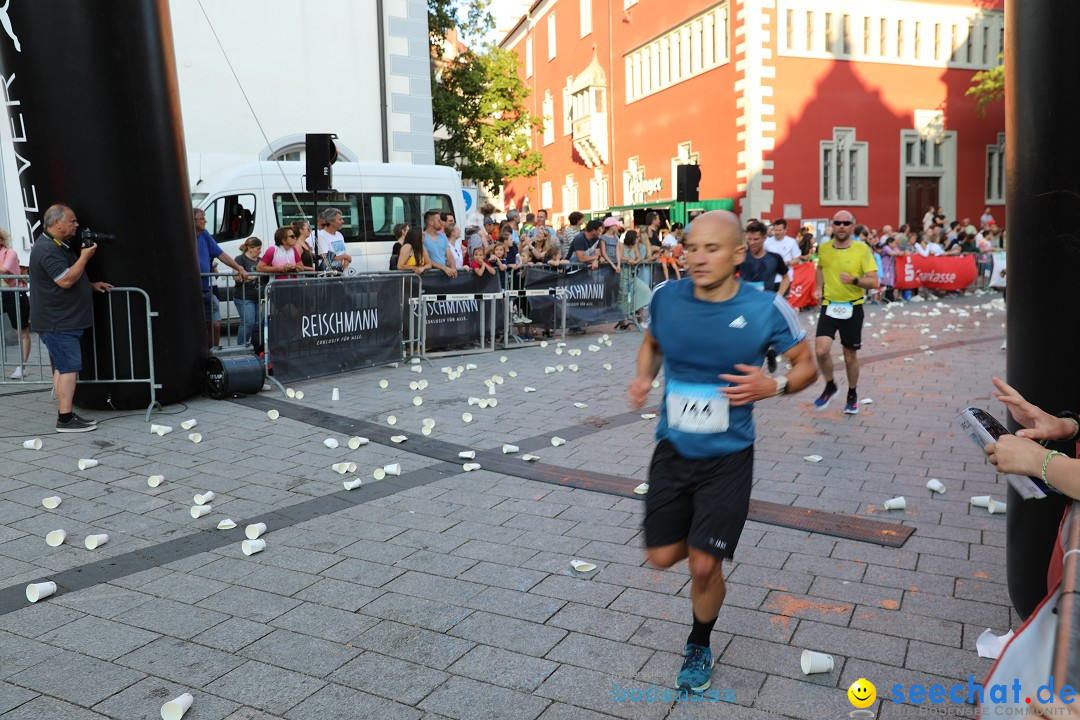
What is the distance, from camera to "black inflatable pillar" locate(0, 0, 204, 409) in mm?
7730

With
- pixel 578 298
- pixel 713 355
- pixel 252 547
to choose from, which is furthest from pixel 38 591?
pixel 578 298

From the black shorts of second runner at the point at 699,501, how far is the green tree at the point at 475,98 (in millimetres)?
27879

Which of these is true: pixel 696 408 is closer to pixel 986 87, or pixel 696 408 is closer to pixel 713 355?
pixel 713 355

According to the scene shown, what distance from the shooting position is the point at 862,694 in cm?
299

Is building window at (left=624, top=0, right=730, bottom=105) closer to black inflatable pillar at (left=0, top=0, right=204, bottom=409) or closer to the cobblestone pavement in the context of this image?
black inflatable pillar at (left=0, top=0, right=204, bottom=409)

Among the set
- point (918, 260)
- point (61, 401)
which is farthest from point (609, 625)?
point (918, 260)

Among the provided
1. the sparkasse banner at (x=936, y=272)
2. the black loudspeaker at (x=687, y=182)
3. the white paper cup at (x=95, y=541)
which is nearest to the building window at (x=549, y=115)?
the sparkasse banner at (x=936, y=272)

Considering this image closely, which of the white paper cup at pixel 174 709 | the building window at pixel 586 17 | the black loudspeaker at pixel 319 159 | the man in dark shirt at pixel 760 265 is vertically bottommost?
the white paper cup at pixel 174 709

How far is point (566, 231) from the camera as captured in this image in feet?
57.9

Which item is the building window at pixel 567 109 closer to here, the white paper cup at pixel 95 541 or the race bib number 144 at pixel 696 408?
the white paper cup at pixel 95 541

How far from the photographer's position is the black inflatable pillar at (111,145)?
7730 millimetres

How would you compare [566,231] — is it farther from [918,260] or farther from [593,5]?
[593,5]

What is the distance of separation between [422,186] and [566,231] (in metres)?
3.02

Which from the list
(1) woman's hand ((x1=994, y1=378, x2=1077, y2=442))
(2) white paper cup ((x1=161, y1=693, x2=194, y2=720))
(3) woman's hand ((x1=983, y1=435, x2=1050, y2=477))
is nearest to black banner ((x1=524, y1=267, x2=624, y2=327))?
(2) white paper cup ((x1=161, y1=693, x2=194, y2=720))
